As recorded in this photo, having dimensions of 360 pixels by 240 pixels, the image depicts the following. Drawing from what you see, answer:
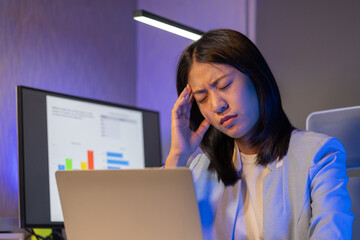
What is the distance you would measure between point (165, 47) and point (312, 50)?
789mm

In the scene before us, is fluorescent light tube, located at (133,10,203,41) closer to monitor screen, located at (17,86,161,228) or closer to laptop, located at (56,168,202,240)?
monitor screen, located at (17,86,161,228)

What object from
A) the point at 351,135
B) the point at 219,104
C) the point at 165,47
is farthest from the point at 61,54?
the point at 351,135

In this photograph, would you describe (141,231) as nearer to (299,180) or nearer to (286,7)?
(299,180)

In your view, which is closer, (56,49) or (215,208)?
(215,208)

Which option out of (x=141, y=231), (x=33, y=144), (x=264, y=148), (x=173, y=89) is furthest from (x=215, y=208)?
(x=173, y=89)

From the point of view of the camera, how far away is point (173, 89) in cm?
269

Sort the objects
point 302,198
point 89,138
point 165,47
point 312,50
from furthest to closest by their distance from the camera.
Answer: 1. point 165,47
2. point 312,50
3. point 89,138
4. point 302,198

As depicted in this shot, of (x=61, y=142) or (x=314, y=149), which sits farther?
(x=61, y=142)

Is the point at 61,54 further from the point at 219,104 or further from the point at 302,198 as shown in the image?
the point at 302,198

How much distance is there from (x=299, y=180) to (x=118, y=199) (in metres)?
0.46

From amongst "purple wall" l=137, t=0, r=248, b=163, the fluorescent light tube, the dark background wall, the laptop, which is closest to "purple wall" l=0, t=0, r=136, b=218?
"purple wall" l=137, t=0, r=248, b=163

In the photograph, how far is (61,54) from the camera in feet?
7.68

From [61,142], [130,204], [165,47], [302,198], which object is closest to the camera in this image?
[130,204]

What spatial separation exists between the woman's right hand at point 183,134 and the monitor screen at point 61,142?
57 centimetres
